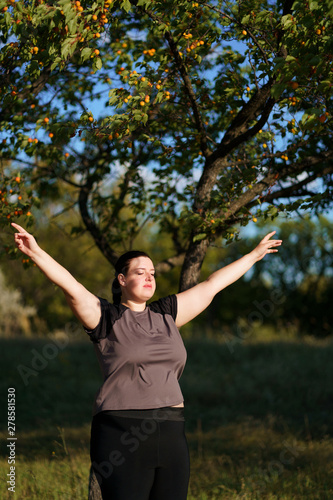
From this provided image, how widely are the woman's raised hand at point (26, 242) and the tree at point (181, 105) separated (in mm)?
1491

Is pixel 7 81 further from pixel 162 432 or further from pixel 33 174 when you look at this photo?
pixel 162 432

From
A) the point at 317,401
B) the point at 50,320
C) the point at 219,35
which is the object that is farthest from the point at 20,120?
the point at 50,320

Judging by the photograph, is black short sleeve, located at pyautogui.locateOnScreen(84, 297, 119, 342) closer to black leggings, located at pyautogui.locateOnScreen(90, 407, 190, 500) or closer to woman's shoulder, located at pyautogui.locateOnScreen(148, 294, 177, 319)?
woman's shoulder, located at pyautogui.locateOnScreen(148, 294, 177, 319)

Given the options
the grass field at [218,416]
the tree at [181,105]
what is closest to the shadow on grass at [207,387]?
the grass field at [218,416]

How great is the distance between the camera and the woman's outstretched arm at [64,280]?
11.2ft

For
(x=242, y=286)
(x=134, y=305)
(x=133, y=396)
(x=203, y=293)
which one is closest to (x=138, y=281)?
(x=134, y=305)

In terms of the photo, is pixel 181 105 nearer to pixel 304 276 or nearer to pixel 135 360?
pixel 135 360

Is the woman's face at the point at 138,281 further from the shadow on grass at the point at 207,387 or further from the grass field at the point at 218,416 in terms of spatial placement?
the shadow on grass at the point at 207,387

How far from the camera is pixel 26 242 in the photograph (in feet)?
11.4

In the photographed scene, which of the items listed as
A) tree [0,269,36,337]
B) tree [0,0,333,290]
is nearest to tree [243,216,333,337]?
tree [0,269,36,337]

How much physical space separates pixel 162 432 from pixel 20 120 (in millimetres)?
4590

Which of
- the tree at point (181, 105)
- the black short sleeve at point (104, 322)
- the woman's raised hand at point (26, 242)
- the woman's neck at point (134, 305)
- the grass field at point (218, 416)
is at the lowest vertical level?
the grass field at point (218, 416)

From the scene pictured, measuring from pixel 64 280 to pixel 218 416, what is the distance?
9028mm

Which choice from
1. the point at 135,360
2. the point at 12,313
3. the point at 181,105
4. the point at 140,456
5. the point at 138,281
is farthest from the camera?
the point at 12,313
